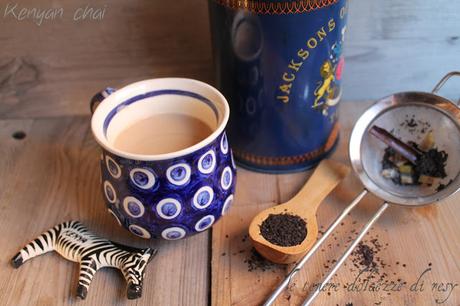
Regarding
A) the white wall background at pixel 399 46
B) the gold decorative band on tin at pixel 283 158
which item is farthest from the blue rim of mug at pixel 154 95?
the white wall background at pixel 399 46

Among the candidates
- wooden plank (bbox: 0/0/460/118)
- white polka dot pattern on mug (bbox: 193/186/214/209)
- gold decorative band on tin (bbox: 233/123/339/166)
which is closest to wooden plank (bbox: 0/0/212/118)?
wooden plank (bbox: 0/0/460/118)

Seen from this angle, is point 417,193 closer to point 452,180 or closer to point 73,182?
point 452,180

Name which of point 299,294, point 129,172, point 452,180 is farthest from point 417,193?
point 129,172

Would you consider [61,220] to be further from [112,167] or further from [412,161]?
[412,161]

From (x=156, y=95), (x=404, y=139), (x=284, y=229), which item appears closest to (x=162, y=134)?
(x=156, y=95)

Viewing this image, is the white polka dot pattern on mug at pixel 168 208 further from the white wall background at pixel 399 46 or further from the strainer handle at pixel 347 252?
the white wall background at pixel 399 46

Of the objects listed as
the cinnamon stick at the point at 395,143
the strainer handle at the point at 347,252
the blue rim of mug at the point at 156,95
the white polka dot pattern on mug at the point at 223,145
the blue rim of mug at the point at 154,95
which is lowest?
the strainer handle at the point at 347,252

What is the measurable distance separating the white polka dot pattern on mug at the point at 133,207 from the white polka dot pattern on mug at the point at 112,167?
2 cm

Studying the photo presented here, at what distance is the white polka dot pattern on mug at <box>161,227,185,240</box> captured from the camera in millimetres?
398

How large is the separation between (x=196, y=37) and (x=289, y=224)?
245mm

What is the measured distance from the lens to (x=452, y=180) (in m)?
→ 0.46

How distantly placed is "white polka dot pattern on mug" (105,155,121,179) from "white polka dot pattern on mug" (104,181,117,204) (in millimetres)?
15

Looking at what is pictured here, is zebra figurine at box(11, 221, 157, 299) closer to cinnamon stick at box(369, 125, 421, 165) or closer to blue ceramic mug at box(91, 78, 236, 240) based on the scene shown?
blue ceramic mug at box(91, 78, 236, 240)

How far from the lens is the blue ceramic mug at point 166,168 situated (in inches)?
14.5
